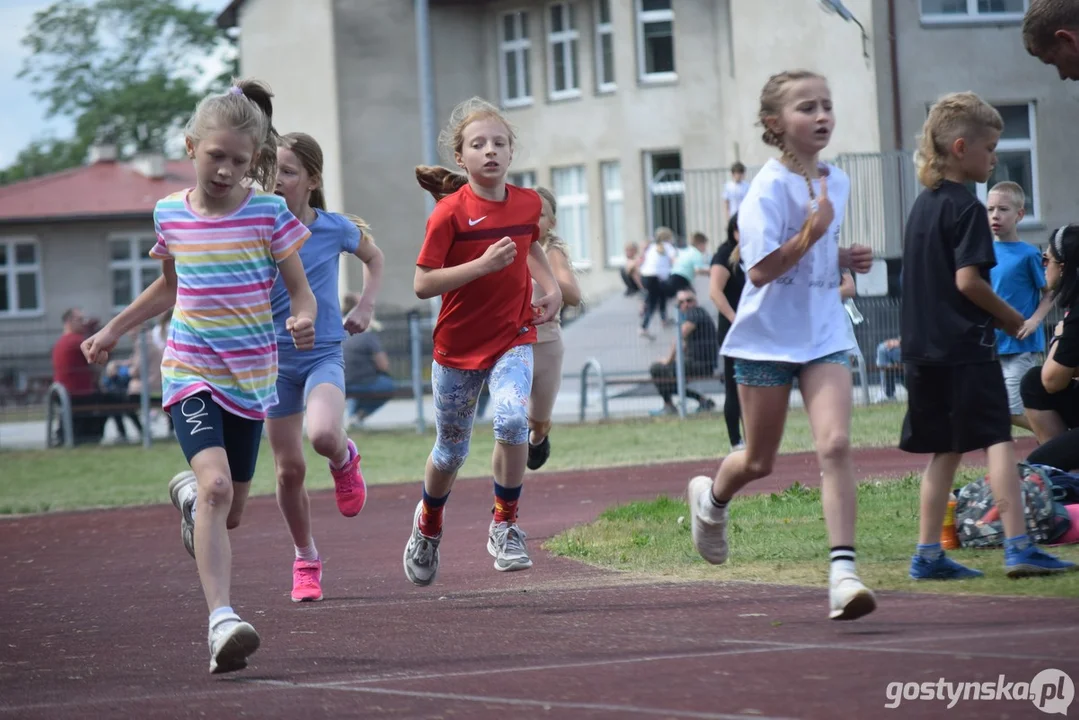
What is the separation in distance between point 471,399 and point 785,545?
5.74ft

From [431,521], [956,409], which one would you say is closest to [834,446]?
[956,409]

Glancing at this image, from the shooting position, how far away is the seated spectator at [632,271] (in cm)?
3694

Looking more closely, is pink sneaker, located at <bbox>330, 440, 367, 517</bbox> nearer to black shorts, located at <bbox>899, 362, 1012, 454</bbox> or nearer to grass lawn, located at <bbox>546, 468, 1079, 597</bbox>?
grass lawn, located at <bbox>546, 468, 1079, 597</bbox>

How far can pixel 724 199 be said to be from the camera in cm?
3341

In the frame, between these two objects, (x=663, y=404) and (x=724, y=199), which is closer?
(x=663, y=404)

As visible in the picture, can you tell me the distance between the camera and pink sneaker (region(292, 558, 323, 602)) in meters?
7.71

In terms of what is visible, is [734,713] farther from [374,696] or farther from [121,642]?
[121,642]

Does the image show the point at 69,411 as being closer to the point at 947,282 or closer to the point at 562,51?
the point at 947,282

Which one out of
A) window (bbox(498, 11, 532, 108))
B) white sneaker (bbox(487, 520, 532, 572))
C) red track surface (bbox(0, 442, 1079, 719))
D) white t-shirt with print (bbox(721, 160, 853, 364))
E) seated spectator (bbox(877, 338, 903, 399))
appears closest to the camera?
red track surface (bbox(0, 442, 1079, 719))

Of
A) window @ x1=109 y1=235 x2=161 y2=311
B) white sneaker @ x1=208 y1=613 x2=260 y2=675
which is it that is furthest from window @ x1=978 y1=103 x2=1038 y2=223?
window @ x1=109 y1=235 x2=161 y2=311

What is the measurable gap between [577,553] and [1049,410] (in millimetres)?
2800

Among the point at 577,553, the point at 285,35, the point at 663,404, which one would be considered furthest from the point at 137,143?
the point at 577,553

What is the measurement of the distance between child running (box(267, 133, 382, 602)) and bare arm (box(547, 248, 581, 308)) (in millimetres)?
2115

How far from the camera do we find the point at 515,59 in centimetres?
4647
